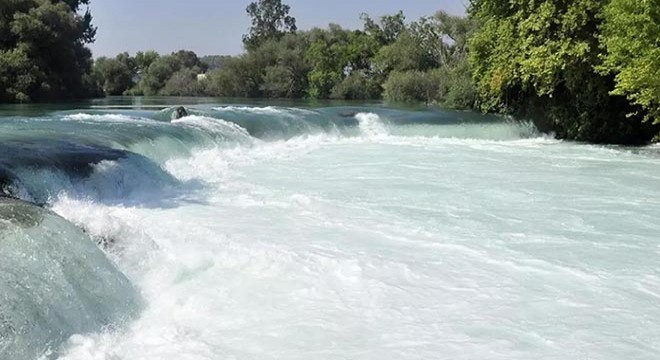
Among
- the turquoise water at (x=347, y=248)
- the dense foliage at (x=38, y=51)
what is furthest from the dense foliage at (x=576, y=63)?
the dense foliage at (x=38, y=51)

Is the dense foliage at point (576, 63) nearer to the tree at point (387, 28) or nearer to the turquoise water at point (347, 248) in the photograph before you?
the turquoise water at point (347, 248)

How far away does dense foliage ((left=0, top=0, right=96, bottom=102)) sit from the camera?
32594 mm

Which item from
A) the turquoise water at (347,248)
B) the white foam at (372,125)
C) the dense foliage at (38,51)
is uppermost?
the dense foliage at (38,51)

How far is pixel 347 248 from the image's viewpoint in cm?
696

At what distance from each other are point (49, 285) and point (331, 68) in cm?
5184

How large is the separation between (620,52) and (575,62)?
7.56ft

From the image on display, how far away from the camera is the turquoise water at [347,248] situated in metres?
4.71

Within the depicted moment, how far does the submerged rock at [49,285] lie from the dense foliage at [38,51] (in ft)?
99.6

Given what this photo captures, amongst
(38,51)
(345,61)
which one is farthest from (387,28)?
(38,51)

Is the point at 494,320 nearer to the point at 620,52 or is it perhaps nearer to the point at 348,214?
the point at 348,214

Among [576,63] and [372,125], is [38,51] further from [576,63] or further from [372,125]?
[576,63]

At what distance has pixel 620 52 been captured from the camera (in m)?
15.0

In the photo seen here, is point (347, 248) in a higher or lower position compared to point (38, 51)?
lower

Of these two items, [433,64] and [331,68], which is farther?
[331,68]
